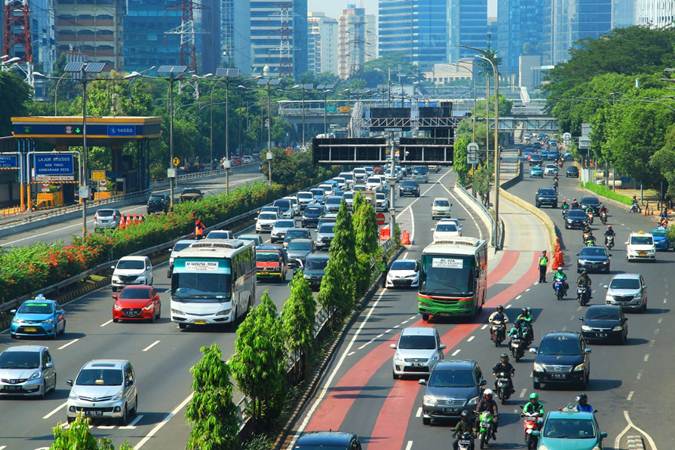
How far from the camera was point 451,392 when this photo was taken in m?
37.8

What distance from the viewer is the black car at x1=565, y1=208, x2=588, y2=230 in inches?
3866

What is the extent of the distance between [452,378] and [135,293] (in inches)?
827

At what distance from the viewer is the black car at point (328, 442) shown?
29781 mm

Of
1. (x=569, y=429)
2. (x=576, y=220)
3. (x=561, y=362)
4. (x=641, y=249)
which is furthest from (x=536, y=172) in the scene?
(x=569, y=429)

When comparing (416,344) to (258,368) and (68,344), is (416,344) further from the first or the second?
(68,344)

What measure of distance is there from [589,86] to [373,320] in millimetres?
139267

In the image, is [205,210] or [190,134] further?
[190,134]

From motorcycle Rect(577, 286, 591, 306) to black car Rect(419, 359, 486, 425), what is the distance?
24034 millimetres

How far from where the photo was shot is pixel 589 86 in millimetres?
191625

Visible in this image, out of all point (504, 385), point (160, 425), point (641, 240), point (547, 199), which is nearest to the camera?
point (160, 425)

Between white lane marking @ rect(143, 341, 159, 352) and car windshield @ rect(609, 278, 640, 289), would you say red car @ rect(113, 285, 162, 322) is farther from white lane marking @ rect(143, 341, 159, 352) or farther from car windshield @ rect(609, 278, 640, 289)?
car windshield @ rect(609, 278, 640, 289)

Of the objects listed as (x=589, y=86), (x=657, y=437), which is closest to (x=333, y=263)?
(x=657, y=437)

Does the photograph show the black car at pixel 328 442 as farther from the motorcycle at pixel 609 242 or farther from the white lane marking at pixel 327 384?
the motorcycle at pixel 609 242

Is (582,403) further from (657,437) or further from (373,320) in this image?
(373,320)
